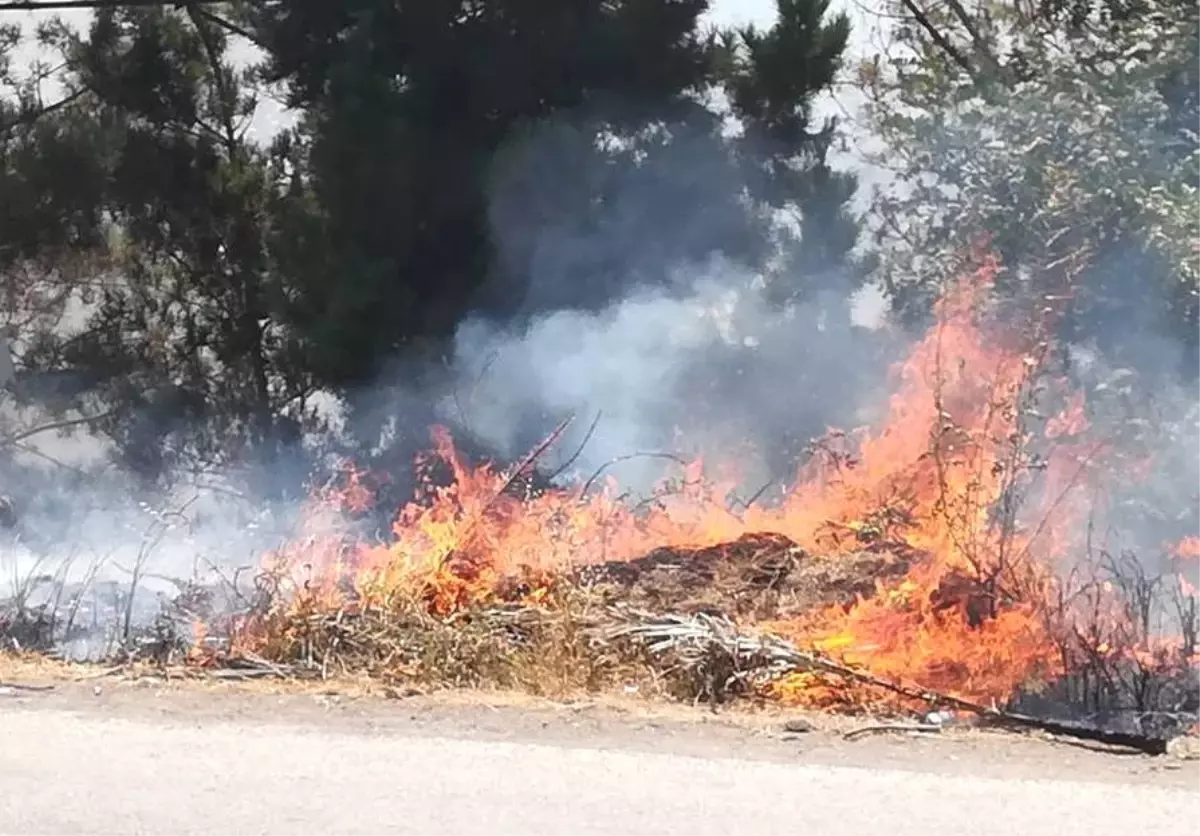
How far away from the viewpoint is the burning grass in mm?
8180

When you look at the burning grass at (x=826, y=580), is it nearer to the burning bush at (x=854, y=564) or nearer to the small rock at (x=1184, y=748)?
the burning bush at (x=854, y=564)

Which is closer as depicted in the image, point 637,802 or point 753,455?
point 637,802

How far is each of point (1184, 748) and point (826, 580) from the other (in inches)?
113

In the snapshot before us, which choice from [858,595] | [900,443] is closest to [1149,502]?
[900,443]

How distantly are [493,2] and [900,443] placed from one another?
551cm

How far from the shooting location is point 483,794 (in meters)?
5.73

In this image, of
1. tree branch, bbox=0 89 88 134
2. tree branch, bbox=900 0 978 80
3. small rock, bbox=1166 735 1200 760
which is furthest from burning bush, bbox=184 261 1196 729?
tree branch, bbox=0 89 88 134

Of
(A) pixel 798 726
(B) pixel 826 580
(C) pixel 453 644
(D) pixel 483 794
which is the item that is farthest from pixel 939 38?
(D) pixel 483 794

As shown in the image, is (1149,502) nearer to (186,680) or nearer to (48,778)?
→ (186,680)

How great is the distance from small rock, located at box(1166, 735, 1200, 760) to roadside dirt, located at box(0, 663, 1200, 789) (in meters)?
0.09

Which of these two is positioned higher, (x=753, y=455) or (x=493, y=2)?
(x=493, y=2)

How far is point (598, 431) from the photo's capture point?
1354 cm

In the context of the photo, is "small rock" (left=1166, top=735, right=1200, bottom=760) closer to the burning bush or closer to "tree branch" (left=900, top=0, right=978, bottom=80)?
the burning bush

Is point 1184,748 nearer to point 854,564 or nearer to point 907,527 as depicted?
point 854,564
